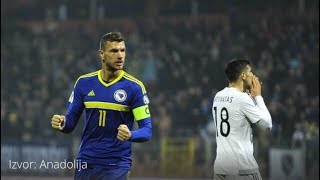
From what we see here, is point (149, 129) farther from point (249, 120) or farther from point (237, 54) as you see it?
point (237, 54)

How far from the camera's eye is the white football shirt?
586cm

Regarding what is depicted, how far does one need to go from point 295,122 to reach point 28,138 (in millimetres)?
5620

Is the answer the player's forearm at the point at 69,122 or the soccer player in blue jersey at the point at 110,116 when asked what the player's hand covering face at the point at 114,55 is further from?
the player's forearm at the point at 69,122

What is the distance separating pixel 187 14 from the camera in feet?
56.5

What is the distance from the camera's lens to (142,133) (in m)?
5.15

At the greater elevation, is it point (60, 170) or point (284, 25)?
point (284, 25)

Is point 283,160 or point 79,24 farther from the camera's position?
point 79,24

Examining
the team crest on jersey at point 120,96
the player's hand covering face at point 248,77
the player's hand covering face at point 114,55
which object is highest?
the player's hand covering face at point 114,55

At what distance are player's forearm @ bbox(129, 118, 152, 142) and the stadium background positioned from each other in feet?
29.8

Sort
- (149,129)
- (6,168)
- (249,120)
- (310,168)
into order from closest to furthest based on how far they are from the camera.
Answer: (149,129) → (249,120) → (310,168) → (6,168)

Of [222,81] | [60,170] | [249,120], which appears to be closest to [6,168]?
[60,170]

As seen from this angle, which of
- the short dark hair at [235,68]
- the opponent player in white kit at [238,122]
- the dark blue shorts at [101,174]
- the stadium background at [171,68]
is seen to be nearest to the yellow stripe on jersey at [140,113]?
the dark blue shorts at [101,174]

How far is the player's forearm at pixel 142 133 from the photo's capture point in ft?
16.6

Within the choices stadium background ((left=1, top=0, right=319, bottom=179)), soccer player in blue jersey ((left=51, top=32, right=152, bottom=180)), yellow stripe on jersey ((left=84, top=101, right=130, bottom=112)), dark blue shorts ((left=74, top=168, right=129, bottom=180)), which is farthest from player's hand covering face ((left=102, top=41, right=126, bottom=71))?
stadium background ((left=1, top=0, right=319, bottom=179))
